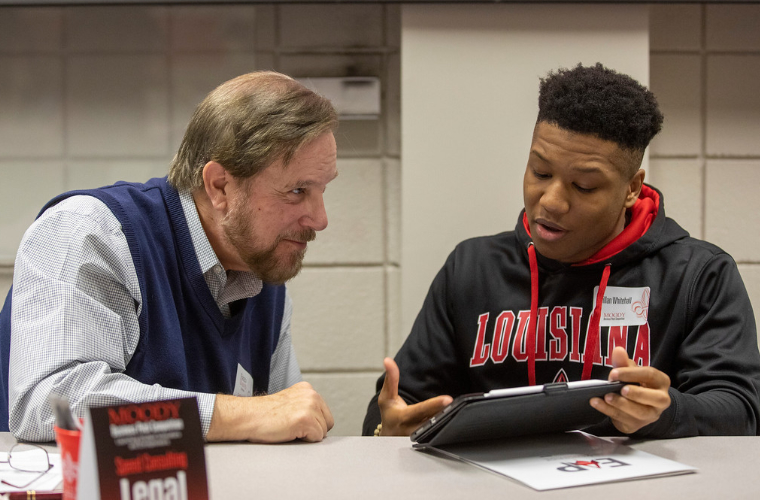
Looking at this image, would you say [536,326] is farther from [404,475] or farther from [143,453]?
[143,453]

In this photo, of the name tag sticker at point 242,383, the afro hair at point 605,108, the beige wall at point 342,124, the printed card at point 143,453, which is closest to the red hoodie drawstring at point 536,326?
the afro hair at point 605,108

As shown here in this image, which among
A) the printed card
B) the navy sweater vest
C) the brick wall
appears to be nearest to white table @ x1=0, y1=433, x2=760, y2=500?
the printed card

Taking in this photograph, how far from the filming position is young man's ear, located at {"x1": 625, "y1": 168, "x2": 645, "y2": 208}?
1.60 meters

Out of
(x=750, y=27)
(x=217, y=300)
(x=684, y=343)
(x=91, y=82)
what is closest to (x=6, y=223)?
(x=91, y=82)

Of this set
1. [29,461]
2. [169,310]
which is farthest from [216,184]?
[29,461]

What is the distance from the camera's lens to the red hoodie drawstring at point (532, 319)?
64.1 inches

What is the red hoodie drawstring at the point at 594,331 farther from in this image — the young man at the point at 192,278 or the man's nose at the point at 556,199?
the young man at the point at 192,278

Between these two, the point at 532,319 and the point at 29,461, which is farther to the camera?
the point at 532,319

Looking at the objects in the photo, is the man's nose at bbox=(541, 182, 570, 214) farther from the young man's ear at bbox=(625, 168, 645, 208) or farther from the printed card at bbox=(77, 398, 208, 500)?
the printed card at bbox=(77, 398, 208, 500)

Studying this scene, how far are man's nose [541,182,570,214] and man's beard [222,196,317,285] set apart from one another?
1.77 ft

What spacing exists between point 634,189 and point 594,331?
0.36 metres

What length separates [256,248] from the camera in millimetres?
1487

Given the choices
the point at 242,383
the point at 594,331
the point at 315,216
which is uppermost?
the point at 315,216

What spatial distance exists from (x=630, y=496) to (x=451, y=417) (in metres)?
0.27
